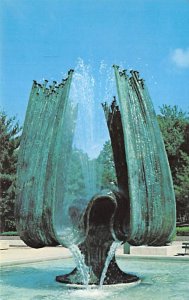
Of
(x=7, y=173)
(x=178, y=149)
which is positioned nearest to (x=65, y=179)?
(x=7, y=173)

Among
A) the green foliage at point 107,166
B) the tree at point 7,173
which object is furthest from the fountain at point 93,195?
the tree at point 7,173

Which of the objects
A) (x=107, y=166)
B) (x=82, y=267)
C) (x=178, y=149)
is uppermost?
(x=178, y=149)

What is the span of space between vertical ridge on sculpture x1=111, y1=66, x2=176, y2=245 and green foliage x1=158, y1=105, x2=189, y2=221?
2340 cm

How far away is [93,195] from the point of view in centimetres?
784

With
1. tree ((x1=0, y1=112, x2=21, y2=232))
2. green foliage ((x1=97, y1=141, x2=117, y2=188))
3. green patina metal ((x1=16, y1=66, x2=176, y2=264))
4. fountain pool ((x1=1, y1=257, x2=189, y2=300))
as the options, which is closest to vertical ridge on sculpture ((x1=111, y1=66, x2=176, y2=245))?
green patina metal ((x1=16, y1=66, x2=176, y2=264))

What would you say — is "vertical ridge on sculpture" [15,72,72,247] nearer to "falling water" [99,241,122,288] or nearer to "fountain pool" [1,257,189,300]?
"fountain pool" [1,257,189,300]

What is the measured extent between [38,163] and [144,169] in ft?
5.27

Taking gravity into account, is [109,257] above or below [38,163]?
below

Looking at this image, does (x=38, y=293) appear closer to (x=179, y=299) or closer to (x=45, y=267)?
(x=179, y=299)

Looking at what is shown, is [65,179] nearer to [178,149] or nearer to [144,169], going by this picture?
[144,169]

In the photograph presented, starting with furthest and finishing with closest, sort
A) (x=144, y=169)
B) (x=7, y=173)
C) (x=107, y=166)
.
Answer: (x=7, y=173), (x=107, y=166), (x=144, y=169)

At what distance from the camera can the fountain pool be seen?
23.6 feet

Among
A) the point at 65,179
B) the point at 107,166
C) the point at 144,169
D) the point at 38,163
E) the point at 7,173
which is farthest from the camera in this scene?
the point at 7,173

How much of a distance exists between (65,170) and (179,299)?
8.80 ft
